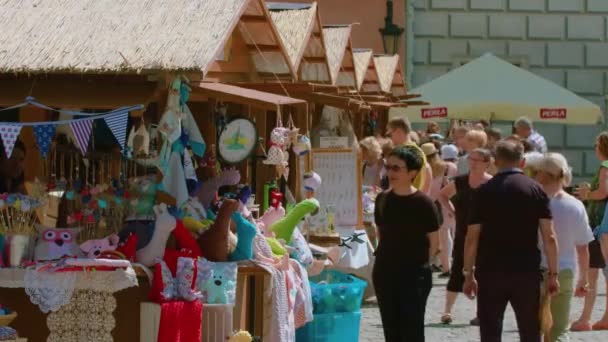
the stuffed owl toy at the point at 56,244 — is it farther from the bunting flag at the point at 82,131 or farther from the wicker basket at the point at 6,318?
the bunting flag at the point at 82,131

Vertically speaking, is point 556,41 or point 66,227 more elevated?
point 556,41

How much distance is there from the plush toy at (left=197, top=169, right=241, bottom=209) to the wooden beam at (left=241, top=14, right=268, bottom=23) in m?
1.81

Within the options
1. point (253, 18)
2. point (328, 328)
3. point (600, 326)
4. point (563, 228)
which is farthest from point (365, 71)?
point (563, 228)

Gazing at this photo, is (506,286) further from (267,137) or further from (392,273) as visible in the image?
(267,137)

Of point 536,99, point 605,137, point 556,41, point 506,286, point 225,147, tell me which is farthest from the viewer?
point 556,41

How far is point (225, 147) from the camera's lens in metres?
10.6

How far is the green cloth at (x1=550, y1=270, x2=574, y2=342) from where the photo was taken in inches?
422

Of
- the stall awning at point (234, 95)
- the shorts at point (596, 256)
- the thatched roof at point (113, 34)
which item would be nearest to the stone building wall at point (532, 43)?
the shorts at point (596, 256)

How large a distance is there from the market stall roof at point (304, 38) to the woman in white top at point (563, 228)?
3.52 m

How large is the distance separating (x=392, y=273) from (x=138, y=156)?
1.75 metres

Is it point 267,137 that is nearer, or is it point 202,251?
point 202,251

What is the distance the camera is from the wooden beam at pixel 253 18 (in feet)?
39.5

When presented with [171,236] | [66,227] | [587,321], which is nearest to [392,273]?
[171,236]

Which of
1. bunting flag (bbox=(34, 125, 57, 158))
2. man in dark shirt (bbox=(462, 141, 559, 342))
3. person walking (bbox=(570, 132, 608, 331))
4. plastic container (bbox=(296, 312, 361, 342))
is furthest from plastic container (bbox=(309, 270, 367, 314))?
person walking (bbox=(570, 132, 608, 331))
